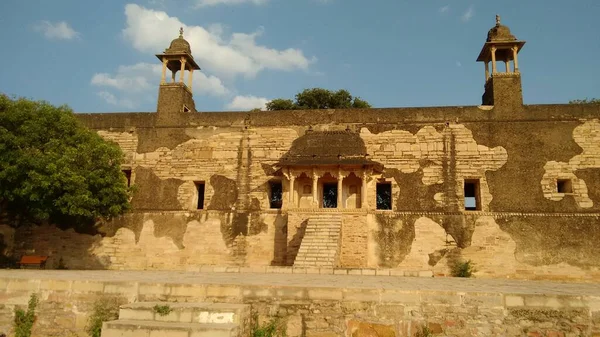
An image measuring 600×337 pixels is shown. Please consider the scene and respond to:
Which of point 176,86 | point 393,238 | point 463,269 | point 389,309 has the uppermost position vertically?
point 176,86

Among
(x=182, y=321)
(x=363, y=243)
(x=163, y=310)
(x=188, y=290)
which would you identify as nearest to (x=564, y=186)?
(x=363, y=243)

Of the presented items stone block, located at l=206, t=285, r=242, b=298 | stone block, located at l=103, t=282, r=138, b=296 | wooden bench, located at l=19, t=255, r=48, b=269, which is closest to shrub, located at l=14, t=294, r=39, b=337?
stone block, located at l=103, t=282, r=138, b=296

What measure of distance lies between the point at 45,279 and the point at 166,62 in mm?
13503

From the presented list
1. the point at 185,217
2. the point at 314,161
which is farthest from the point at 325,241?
the point at 185,217

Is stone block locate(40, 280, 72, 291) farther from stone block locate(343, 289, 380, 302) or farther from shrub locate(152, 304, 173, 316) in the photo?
stone block locate(343, 289, 380, 302)

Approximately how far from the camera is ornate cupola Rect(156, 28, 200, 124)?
19141 millimetres

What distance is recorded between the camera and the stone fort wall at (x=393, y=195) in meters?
15.8

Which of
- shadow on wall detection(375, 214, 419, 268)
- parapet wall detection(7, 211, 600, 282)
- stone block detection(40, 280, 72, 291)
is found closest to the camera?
stone block detection(40, 280, 72, 291)

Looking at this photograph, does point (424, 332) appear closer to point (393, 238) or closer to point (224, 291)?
point (224, 291)

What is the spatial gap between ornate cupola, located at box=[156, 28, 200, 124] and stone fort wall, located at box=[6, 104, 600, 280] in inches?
18.7

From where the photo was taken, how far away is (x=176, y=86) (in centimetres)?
1934

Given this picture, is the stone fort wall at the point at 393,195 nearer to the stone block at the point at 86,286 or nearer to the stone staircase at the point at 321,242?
the stone staircase at the point at 321,242

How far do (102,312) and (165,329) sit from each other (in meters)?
1.86

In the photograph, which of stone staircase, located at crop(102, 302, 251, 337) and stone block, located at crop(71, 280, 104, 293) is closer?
stone staircase, located at crop(102, 302, 251, 337)
